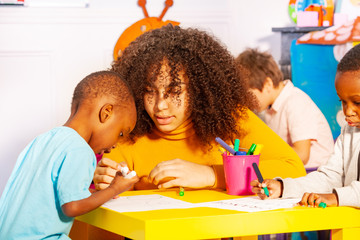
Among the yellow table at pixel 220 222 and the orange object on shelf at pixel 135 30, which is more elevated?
the orange object on shelf at pixel 135 30

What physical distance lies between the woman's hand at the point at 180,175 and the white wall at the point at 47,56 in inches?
76.0

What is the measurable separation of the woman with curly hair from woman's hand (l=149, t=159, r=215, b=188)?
0.42 feet

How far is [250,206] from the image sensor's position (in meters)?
1.27

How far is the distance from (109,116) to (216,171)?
0.37m

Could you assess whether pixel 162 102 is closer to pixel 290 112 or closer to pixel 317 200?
pixel 317 200

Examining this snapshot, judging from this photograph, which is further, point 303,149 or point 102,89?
point 303,149

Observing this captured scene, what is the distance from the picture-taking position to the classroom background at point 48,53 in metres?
3.24

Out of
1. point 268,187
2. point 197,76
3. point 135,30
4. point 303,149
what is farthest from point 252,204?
point 135,30

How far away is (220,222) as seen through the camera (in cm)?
115

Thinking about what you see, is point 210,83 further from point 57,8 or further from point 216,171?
point 57,8

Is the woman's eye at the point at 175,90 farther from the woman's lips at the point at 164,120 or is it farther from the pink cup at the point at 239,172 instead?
the pink cup at the point at 239,172

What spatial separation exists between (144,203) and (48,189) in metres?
0.24

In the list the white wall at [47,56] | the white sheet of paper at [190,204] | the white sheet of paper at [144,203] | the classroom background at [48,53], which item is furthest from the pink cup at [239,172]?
the white wall at [47,56]

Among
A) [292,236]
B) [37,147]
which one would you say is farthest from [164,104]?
[292,236]
